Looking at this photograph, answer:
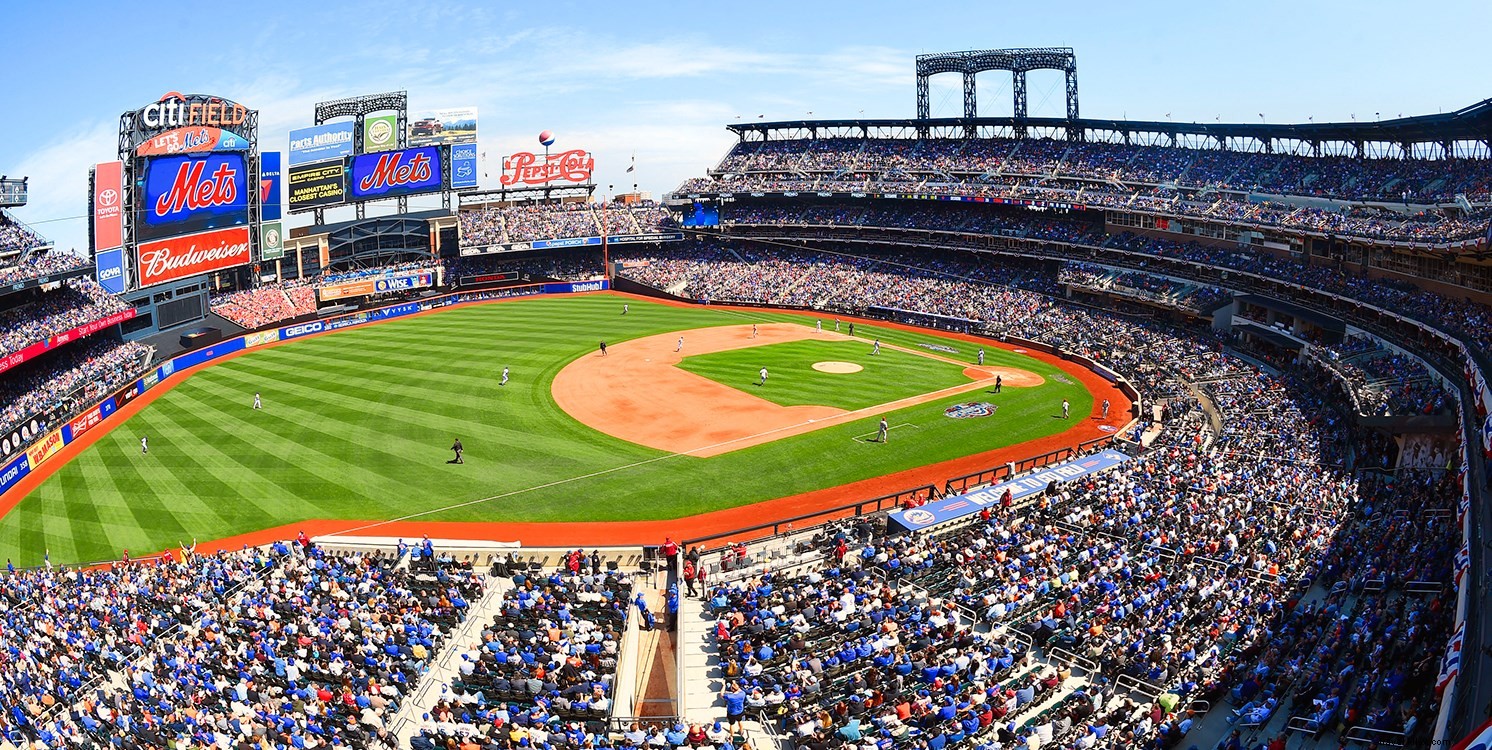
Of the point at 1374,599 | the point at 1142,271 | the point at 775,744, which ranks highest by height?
the point at 1142,271

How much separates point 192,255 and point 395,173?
75.6 feet

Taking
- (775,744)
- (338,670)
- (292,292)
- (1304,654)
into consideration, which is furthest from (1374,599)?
(292,292)

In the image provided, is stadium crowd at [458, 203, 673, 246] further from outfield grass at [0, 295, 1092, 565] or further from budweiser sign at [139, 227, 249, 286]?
outfield grass at [0, 295, 1092, 565]

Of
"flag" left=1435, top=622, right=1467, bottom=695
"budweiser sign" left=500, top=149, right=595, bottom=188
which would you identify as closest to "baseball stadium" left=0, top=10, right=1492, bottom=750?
"flag" left=1435, top=622, right=1467, bottom=695

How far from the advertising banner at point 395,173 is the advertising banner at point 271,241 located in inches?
343

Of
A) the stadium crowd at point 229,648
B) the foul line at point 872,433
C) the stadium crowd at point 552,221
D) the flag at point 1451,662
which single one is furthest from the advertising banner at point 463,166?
the flag at point 1451,662

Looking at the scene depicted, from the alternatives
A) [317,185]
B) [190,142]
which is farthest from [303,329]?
[317,185]

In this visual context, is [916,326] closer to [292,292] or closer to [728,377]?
[728,377]

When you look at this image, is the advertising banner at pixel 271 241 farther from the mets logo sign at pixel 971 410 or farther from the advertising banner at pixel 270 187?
the mets logo sign at pixel 971 410

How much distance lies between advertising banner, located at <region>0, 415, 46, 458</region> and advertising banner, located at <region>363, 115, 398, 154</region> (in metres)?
45.3

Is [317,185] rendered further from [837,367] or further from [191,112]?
[837,367]

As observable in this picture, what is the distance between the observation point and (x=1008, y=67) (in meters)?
85.4

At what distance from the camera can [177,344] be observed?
63062 millimetres

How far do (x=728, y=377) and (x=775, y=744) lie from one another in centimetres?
3602
